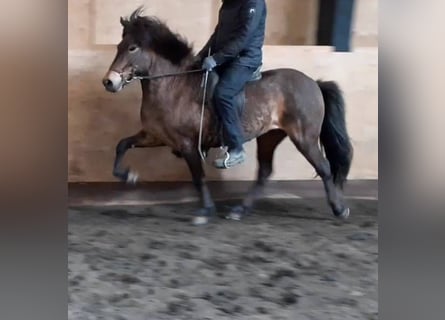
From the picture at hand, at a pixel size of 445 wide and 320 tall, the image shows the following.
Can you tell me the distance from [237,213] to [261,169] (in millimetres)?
56

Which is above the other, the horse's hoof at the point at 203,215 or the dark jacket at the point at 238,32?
the dark jacket at the point at 238,32

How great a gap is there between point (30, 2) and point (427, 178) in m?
0.46

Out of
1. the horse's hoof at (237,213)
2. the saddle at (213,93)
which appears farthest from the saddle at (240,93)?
the horse's hoof at (237,213)

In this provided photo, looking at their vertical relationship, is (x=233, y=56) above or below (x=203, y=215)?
above

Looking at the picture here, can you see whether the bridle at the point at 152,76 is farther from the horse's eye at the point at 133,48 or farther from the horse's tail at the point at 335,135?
the horse's tail at the point at 335,135

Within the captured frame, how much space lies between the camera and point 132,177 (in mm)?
654

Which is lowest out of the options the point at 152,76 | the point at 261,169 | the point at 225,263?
the point at 225,263

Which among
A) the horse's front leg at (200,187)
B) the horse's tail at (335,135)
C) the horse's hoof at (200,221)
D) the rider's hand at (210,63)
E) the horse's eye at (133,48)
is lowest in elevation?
the horse's hoof at (200,221)

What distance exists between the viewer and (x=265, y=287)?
2.13ft

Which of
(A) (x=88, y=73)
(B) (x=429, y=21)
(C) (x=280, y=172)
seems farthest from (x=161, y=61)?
(B) (x=429, y=21)

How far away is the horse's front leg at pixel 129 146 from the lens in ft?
2.11

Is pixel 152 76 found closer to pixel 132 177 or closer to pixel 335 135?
pixel 132 177

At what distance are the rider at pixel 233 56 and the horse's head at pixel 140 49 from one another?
3 cm

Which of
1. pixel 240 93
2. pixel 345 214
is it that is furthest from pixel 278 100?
pixel 345 214
